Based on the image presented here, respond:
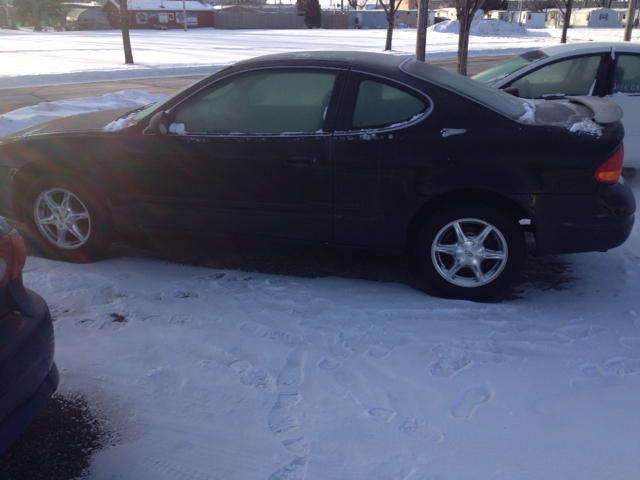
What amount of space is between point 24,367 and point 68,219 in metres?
2.44

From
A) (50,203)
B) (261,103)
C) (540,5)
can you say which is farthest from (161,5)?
(261,103)

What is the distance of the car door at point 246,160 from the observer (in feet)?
12.7

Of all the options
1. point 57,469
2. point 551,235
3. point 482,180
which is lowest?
point 57,469

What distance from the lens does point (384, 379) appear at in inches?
117

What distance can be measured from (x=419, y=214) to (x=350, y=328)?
0.95 metres

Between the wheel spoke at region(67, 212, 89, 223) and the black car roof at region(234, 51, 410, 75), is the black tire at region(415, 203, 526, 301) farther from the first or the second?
the wheel spoke at region(67, 212, 89, 223)

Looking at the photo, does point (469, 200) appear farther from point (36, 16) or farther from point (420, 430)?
point (36, 16)

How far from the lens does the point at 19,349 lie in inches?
86.6

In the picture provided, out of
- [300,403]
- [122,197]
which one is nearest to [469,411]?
[300,403]

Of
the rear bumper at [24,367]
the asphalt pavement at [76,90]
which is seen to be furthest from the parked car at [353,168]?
the asphalt pavement at [76,90]

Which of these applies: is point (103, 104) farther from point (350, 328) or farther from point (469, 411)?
point (469, 411)

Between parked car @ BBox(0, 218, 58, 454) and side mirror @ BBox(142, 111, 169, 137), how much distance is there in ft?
5.87

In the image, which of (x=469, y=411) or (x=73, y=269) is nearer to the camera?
(x=469, y=411)

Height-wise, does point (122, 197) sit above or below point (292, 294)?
above
